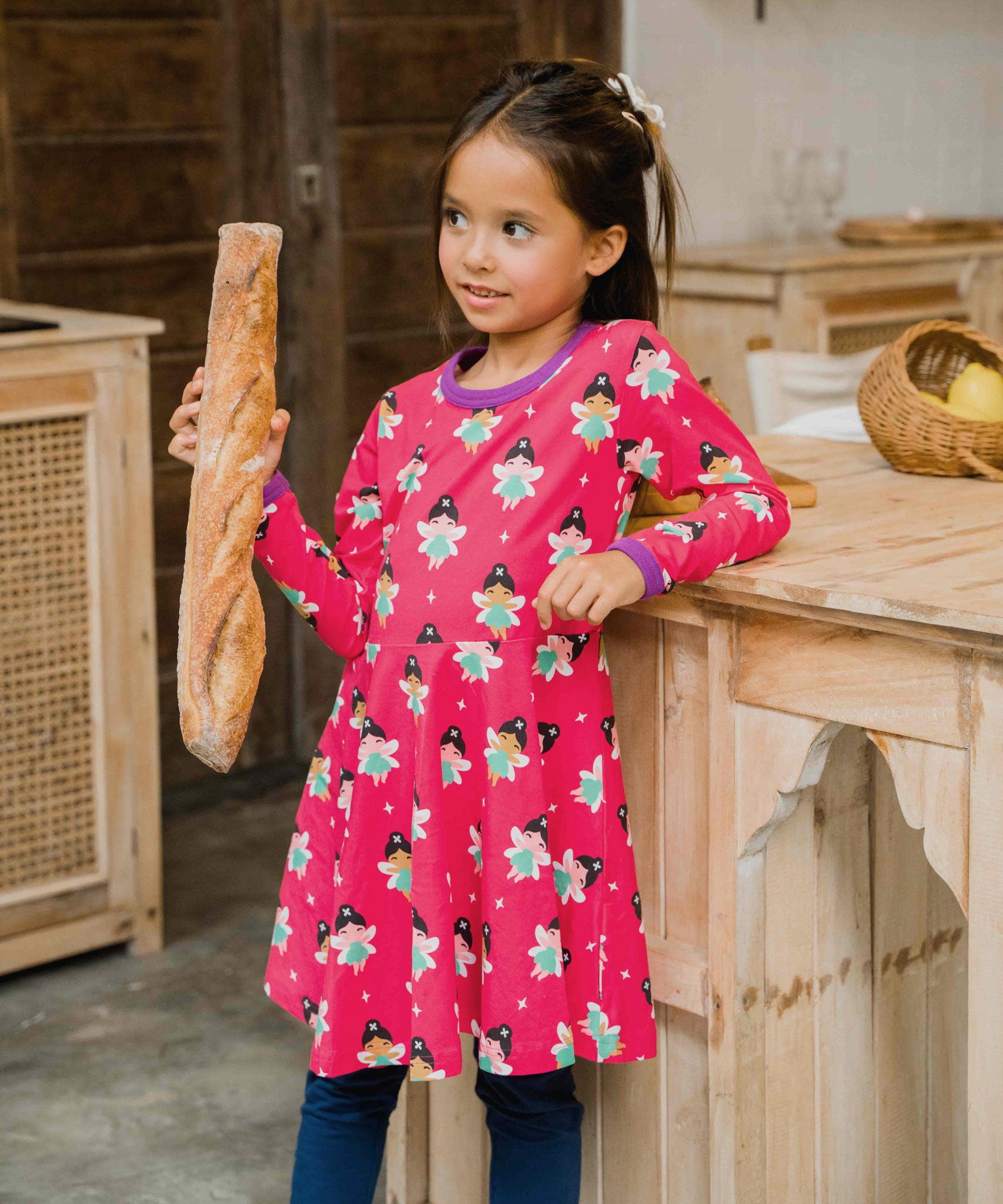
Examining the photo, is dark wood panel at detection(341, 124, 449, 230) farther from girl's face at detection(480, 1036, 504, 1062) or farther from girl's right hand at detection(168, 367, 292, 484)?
girl's face at detection(480, 1036, 504, 1062)

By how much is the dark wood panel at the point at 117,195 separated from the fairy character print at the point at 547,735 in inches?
77.7

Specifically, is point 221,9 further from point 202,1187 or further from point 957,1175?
point 957,1175

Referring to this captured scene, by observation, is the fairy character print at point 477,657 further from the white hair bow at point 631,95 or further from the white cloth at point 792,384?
the white cloth at point 792,384

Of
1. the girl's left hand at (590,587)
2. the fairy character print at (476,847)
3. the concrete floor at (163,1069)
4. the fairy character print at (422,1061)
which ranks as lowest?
the concrete floor at (163,1069)

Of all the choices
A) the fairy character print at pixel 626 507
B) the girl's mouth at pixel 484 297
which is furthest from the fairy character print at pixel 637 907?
the girl's mouth at pixel 484 297

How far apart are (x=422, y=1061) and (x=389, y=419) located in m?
0.58

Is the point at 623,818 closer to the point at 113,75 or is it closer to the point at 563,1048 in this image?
the point at 563,1048

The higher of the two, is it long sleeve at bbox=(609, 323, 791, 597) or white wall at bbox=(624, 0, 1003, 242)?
white wall at bbox=(624, 0, 1003, 242)

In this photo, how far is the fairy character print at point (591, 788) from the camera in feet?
4.75

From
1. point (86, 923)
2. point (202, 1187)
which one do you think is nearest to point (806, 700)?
point (202, 1187)

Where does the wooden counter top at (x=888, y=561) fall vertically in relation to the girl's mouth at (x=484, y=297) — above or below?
below

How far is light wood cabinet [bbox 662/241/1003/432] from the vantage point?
3689 millimetres

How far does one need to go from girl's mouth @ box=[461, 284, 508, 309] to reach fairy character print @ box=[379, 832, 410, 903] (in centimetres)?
47

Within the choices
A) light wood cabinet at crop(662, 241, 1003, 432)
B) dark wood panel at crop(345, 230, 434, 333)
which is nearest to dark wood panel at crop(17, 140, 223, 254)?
dark wood panel at crop(345, 230, 434, 333)
